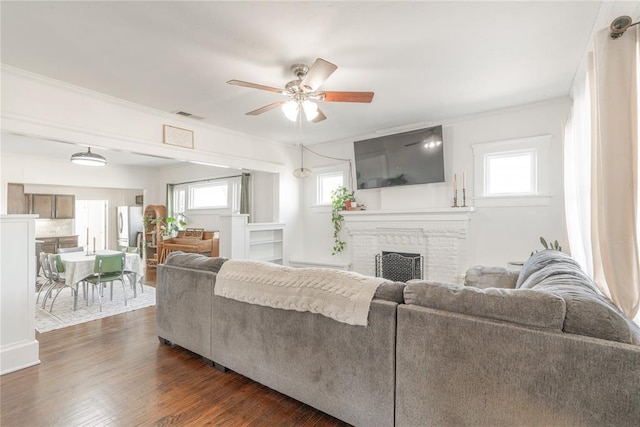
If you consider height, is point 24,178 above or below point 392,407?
above

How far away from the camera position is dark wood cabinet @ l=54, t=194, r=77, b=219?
7.20 m

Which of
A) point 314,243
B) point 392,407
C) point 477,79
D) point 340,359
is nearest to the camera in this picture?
point 392,407

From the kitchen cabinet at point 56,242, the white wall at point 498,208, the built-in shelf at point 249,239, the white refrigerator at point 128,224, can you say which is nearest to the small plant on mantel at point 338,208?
the white wall at point 498,208

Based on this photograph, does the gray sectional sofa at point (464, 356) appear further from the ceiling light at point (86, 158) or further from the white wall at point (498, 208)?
the ceiling light at point (86, 158)

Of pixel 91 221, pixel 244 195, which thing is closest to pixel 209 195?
pixel 244 195

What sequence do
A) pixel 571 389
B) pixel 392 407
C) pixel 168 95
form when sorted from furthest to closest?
pixel 168 95, pixel 392 407, pixel 571 389

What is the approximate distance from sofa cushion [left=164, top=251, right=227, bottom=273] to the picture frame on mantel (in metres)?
1.88

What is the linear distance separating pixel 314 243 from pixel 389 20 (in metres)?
4.26

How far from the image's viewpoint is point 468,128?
14.1ft

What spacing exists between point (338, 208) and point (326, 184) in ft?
2.20

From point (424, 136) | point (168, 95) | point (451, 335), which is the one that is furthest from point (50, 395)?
point (424, 136)

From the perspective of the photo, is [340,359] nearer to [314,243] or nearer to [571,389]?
[571,389]

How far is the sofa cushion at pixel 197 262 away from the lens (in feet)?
8.21

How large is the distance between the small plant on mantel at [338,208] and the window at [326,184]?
201mm
